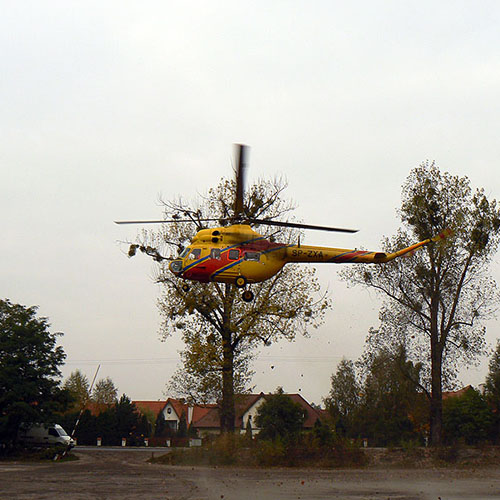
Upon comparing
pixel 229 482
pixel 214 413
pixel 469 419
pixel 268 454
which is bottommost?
pixel 229 482

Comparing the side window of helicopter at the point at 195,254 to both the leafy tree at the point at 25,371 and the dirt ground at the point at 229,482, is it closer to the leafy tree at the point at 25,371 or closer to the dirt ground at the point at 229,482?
the dirt ground at the point at 229,482

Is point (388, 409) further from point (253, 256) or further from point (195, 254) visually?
point (195, 254)

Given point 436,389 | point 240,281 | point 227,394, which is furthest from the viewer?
point 436,389

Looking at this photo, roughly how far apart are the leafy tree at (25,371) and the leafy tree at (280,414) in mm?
15933

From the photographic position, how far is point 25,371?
148ft

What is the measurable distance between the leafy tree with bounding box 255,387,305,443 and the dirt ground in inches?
456

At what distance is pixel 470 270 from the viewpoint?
4666 centimetres

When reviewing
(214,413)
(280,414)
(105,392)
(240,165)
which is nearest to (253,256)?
(240,165)

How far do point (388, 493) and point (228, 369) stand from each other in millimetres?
20315

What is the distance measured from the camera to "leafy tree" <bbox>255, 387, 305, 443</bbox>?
5006 centimetres

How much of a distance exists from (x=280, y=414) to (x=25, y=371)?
20724 mm

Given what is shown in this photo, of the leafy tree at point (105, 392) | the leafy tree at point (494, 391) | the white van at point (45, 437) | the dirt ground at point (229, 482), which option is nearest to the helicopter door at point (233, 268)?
the dirt ground at point (229, 482)

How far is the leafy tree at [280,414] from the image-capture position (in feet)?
164

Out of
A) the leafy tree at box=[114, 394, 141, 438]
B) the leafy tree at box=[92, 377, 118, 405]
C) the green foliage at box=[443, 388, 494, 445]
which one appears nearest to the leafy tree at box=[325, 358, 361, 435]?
the green foliage at box=[443, 388, 494, 445]
